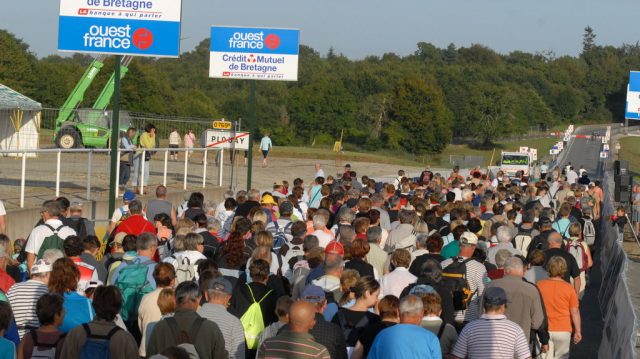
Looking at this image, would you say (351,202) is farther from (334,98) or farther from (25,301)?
(334,98)

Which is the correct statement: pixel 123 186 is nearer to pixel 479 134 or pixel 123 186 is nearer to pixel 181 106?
pixel 181 106

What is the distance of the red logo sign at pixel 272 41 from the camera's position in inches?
1060

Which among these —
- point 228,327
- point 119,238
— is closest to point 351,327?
point 228,327

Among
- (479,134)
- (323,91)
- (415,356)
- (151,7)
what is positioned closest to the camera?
(415,356)

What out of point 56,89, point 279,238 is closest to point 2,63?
point 56,89

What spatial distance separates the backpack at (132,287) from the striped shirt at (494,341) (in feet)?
9.69

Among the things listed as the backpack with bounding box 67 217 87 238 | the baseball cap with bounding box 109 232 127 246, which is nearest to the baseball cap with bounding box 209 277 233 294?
the baseball cap with bounding box 109 232 127 246

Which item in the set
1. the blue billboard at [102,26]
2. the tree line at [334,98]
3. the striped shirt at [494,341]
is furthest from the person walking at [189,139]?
the tree line at [334,98]

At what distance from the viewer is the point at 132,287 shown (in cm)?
966

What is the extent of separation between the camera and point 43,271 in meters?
8.71

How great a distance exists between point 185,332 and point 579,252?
7.71 metres

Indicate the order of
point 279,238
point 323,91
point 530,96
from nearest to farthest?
point 279,238 → point 323,91 → point 530,96

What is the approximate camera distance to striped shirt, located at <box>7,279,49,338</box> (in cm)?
852

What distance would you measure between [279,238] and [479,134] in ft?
440
